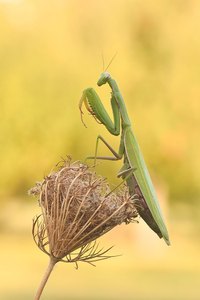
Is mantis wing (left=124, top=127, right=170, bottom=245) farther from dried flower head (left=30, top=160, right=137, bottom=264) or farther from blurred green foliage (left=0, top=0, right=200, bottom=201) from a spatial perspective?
blurred green foliage (left=0, top=0, right=200, bottom=201)

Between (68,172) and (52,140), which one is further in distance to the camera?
(52,140)

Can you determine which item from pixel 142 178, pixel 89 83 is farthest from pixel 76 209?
pixel 89 83

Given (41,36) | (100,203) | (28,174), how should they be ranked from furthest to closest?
1. (28,174)
2. (41,36)
3. (100,203)

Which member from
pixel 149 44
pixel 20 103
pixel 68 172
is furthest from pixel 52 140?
pixel 68 172

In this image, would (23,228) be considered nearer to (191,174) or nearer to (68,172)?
(191,174)

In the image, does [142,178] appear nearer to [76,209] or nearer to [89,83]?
[76,209]

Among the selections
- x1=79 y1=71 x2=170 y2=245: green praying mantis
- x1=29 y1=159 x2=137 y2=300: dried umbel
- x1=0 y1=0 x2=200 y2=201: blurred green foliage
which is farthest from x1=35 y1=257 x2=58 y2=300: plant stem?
x1=0 y1=0 x2=200 y2=201: blurred green foliage
